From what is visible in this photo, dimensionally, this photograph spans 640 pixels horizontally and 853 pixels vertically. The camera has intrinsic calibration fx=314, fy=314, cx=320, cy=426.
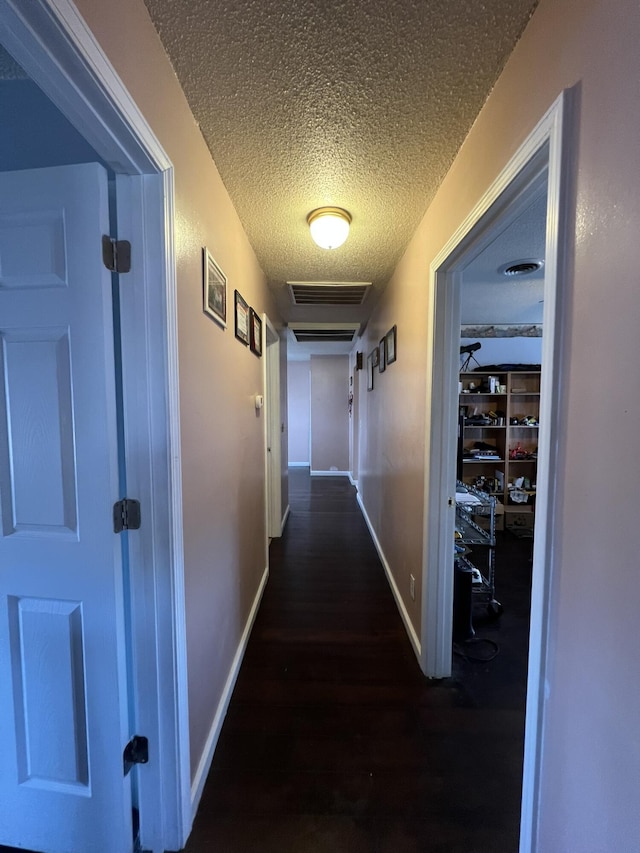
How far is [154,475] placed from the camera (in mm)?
907

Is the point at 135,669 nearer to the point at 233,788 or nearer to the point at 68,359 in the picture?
the point at 233,788

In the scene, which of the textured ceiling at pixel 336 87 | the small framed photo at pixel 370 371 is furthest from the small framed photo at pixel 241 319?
the small framed photo at pixel 370 371

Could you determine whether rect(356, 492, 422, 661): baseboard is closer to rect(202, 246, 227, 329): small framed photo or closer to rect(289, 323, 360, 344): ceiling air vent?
Result: rect(202, 246, 227, 329): small framed photo

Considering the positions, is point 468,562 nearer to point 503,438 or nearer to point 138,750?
point 138,750

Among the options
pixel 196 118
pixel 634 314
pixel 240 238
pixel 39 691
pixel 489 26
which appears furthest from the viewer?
pixel 240 238

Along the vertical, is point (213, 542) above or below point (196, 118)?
below

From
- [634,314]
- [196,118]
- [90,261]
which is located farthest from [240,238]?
[634,314]

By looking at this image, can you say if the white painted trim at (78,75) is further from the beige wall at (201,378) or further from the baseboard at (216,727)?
the baseboard at (216,727)

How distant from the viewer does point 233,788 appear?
3.76ft

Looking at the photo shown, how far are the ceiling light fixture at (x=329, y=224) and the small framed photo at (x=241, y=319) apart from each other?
52cm

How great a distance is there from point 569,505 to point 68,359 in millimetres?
1282

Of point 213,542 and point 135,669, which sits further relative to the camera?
point 213,542

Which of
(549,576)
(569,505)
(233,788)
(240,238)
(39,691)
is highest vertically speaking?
(240,238)

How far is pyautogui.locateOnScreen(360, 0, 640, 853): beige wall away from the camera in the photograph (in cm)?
54
